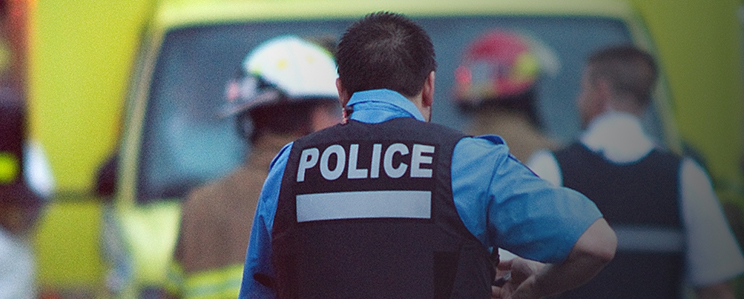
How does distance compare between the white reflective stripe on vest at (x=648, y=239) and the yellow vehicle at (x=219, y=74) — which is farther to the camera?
the yellow vehicle at (x=219, y=74)

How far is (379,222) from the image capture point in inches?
72.3

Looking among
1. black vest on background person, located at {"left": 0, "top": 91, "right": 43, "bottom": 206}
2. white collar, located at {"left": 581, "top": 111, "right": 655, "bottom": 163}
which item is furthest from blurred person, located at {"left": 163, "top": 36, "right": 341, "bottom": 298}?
black vest on background person, located at {"left": 0, "top": 91, "right": 43, "bottom": 206}

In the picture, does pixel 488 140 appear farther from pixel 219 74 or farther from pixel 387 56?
pixel 219 74

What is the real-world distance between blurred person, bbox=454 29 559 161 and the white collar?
365 millimetres

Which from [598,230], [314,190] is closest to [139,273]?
[314,190]

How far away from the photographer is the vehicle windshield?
4051mm

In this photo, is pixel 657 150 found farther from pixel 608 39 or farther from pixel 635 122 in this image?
pixel 608 39

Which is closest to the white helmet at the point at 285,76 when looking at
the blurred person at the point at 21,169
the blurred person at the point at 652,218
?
the blurred person at the point at 652,218

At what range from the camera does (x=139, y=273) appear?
3.57 meters

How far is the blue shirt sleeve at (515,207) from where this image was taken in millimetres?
1765

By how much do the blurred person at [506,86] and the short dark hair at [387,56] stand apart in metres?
1.63

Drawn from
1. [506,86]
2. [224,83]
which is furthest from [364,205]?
[224,83]

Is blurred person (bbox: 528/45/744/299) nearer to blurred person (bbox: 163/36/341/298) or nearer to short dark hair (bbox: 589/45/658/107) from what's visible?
short dark hair (bbox: 589/45/658/107)

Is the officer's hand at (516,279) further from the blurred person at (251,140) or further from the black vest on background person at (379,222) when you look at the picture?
the blurred person at (251,140)
